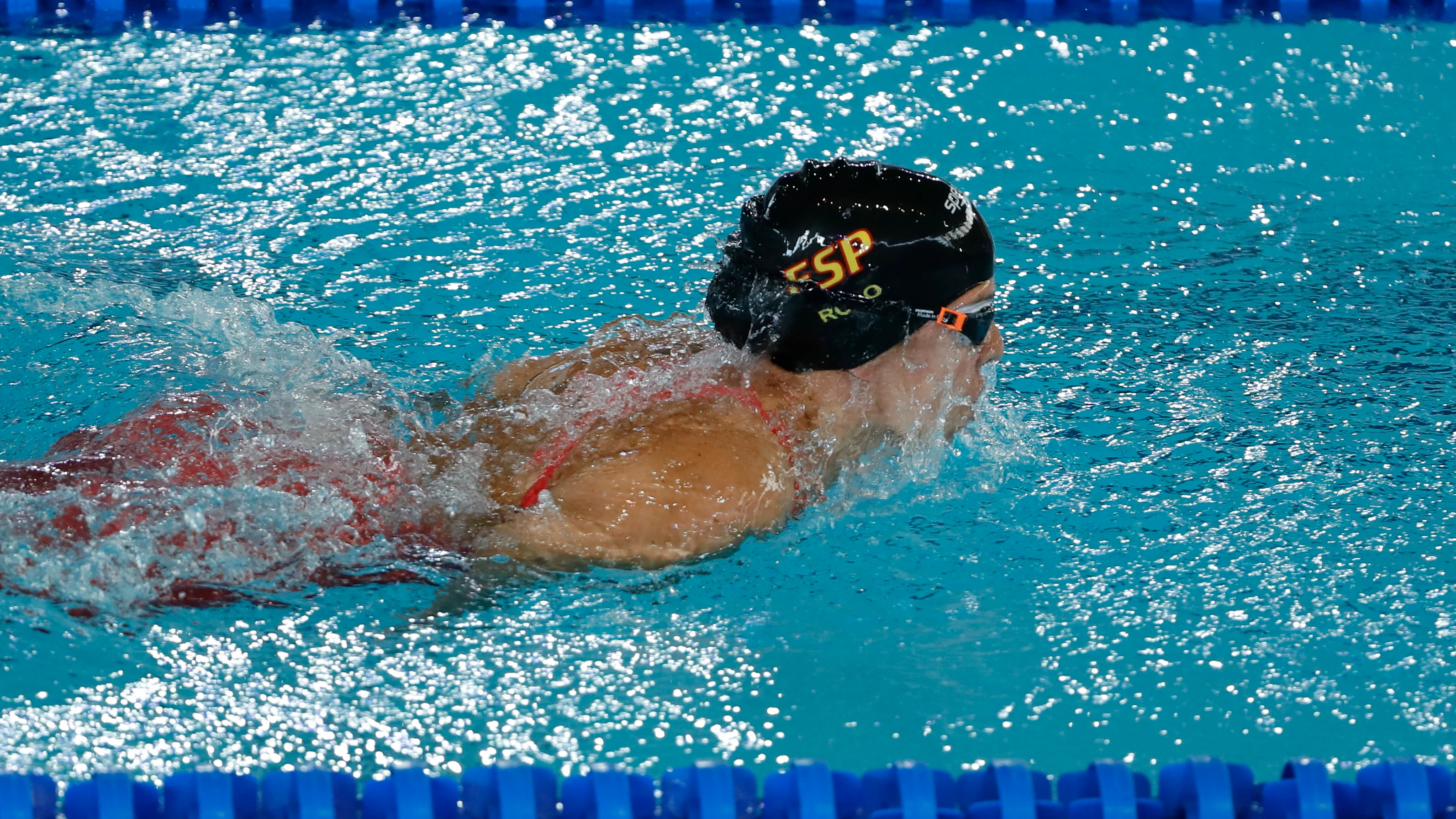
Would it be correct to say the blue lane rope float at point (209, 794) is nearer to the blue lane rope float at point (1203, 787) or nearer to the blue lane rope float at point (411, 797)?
the blue lane rope float at point (411, 797)

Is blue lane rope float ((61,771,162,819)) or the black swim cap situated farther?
the black swim cap

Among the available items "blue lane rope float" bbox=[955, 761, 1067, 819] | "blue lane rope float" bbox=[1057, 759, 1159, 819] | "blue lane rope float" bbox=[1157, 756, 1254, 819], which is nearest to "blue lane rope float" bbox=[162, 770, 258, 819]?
"blue lane rope float" bbox=[955, 761, 1067, 819]

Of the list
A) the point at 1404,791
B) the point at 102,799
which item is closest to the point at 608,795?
the point at 102,799

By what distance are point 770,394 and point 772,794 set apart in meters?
0.70

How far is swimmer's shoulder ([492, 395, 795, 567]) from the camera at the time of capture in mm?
2090

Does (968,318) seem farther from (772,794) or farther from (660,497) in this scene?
Result: (772,794)

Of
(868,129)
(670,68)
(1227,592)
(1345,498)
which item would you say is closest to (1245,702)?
(1227,592)

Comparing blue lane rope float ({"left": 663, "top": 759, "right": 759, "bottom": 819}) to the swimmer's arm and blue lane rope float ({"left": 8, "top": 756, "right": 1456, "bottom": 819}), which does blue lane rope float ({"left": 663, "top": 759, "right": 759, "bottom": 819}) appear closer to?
blue lane rope float ({"left": 8, "top": 756, "right": 1456, "bottom": 819})

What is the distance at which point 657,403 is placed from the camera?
233cm

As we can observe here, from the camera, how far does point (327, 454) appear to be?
7.52ft

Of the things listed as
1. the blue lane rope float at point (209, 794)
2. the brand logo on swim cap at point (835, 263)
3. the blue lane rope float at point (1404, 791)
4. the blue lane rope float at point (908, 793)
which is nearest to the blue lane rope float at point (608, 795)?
the blue lane rope float at point (908, 793)

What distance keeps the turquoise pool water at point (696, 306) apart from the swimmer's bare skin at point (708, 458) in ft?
0.57

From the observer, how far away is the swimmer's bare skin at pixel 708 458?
6.88 ft

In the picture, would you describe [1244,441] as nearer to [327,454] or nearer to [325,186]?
[327,454]
